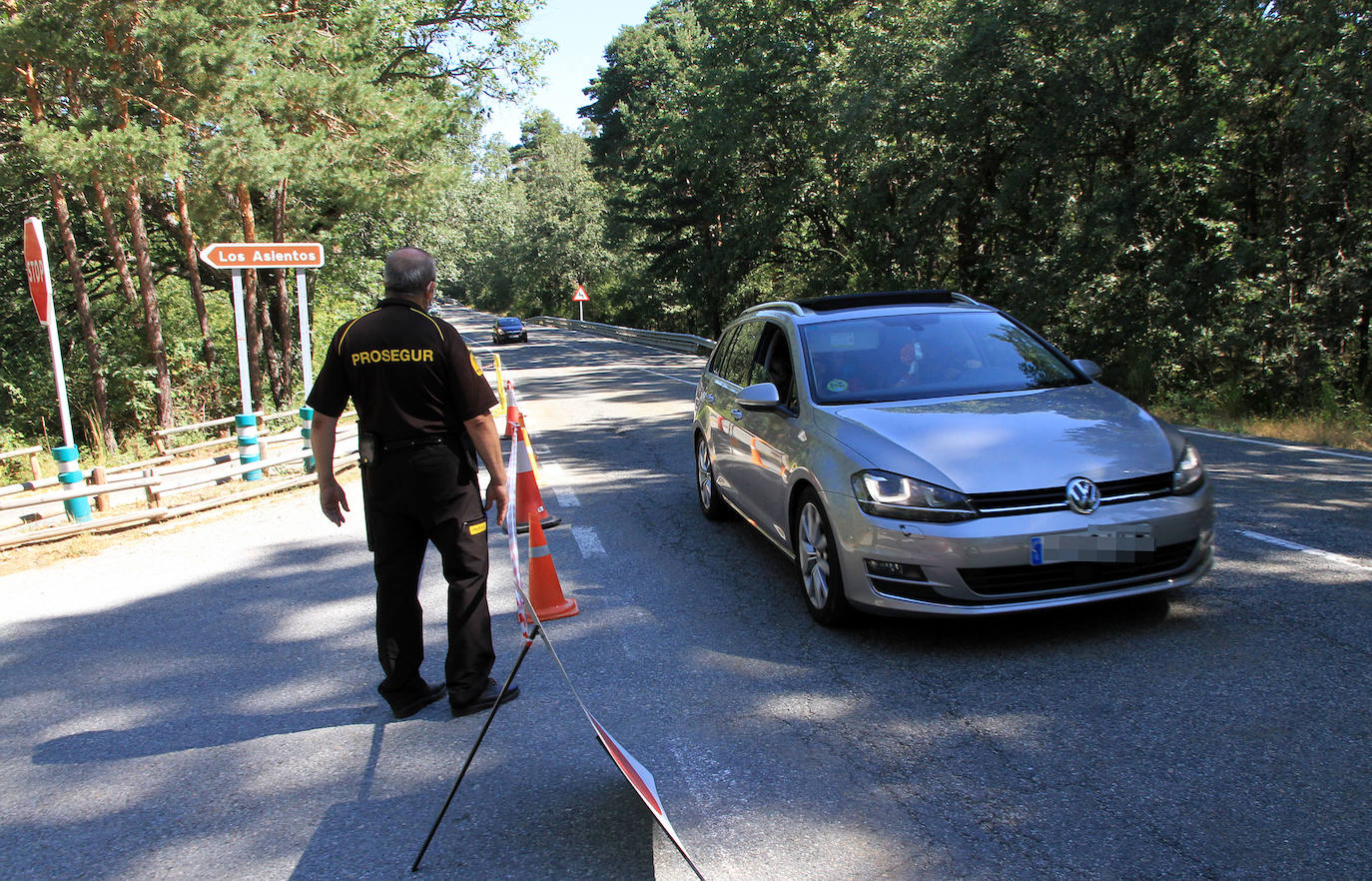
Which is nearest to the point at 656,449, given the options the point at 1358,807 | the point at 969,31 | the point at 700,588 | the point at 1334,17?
the point at 700,588

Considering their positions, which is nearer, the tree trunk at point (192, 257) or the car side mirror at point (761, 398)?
the car side mirror at point (761, 398)

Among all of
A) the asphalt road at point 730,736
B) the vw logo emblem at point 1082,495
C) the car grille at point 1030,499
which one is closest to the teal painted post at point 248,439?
the asphalt road at point 730,736

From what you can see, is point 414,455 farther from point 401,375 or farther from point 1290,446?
point 1290,446

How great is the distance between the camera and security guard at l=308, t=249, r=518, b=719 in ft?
13.6

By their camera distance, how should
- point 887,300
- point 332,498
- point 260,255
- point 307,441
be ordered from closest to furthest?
1. point 332,498
2. point 887,300
3. point 260,255
4. point 307,441

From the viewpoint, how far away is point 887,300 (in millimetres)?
7156

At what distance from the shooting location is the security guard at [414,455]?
4.15 metres

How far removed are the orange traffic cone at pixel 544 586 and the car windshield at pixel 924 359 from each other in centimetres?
184

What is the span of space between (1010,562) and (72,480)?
904 cm

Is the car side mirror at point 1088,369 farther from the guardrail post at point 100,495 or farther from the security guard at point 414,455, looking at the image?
the guardrail post at point 100,495

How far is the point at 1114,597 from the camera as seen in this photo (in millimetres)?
4727

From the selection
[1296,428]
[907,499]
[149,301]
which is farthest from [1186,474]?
[149,301]

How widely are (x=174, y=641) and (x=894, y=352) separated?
466cm

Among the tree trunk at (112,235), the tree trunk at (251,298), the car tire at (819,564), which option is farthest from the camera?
the tree trunk at (251,298)
